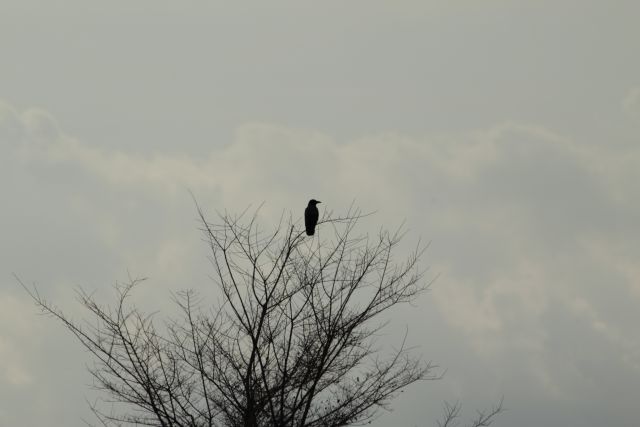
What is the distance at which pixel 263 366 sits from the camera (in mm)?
13359

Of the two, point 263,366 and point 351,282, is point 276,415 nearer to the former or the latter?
point 263,366

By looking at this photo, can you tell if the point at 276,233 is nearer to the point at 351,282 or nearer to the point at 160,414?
the point at 351,282

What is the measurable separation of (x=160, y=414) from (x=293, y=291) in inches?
91.9

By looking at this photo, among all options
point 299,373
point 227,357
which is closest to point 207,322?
point 227,357

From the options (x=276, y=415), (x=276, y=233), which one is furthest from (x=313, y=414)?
(x=276, y=233)

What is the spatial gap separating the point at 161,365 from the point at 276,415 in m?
1.67

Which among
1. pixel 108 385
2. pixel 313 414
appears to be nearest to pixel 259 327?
pixel 313 414

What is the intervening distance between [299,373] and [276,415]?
613 millimetres

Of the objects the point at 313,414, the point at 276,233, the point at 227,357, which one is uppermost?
the point at 276,233

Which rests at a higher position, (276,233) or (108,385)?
(276,233)

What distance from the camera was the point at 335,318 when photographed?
44.8 feet

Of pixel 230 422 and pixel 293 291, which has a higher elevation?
pixel 293 291

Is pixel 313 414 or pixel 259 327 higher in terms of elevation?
pixel 259 327

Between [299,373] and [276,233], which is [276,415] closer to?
[299,373]
